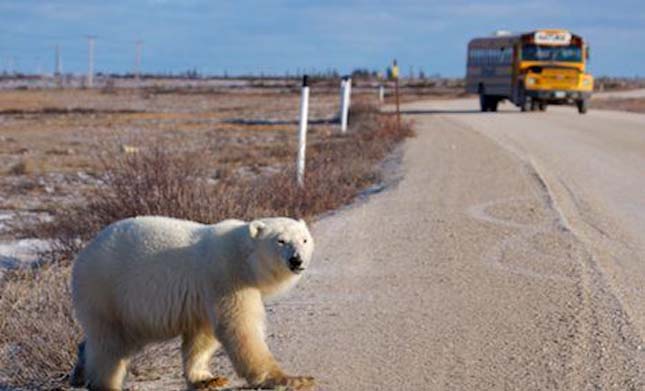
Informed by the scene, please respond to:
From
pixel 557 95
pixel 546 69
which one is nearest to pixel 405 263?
pixel 546 69

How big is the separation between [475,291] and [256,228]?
337 centimetres

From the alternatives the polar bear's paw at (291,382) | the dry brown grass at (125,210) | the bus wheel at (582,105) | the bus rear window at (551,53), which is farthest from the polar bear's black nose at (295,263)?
the bus wheel at (582,105)

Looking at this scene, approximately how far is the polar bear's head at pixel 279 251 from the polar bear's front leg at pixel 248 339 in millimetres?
141

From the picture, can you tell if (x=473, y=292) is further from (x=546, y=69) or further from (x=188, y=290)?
(x=546, y=69)

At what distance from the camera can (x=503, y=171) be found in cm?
1939

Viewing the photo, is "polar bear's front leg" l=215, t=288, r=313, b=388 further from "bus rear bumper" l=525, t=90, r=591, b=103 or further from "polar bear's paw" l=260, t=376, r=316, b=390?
"bus rear bumper" l=525, t=90, r=591, b=103

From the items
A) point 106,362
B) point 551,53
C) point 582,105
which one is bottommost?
point 106,362

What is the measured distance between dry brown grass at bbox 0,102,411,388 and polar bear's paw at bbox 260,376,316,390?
4.37 feet

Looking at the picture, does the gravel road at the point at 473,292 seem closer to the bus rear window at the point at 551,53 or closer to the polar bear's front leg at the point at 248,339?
the polar bear's front leg at the point at 248,339

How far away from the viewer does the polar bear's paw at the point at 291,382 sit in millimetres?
6434

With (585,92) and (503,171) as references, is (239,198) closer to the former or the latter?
(503,171)

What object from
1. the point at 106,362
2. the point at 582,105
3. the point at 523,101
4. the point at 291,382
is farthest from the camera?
the point at 582,105

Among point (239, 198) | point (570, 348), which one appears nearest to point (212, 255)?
point (570, 348)

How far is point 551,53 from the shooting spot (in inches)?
1813
